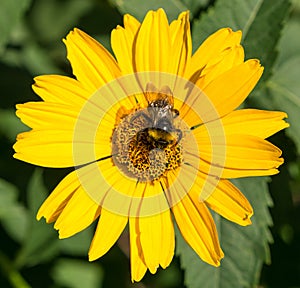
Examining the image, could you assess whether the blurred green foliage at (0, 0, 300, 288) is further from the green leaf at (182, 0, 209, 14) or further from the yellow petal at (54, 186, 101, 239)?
the yellow petal at (54, 186, 101, 239)

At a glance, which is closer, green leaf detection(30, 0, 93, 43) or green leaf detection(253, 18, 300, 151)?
green leaf detection(253, 18, 300, 151)

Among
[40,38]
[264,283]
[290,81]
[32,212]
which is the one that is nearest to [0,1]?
[40,38]

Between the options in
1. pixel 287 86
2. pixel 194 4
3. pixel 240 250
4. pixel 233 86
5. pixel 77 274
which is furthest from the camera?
pixel 77 274

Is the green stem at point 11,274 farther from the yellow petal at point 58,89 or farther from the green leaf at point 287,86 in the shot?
the green leaf at point 287,86

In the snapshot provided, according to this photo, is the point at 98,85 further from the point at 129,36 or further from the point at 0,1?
the point at 0,1

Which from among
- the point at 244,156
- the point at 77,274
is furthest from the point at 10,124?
the point at 244,156

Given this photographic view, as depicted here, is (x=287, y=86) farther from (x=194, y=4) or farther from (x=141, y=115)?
(x=141, y=115)

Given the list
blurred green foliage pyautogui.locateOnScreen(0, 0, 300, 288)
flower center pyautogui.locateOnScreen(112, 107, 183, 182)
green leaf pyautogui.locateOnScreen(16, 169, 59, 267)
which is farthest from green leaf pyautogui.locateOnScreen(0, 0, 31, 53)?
flower center pyautogui.locateOnScreen(112, 107, 183, 182)
